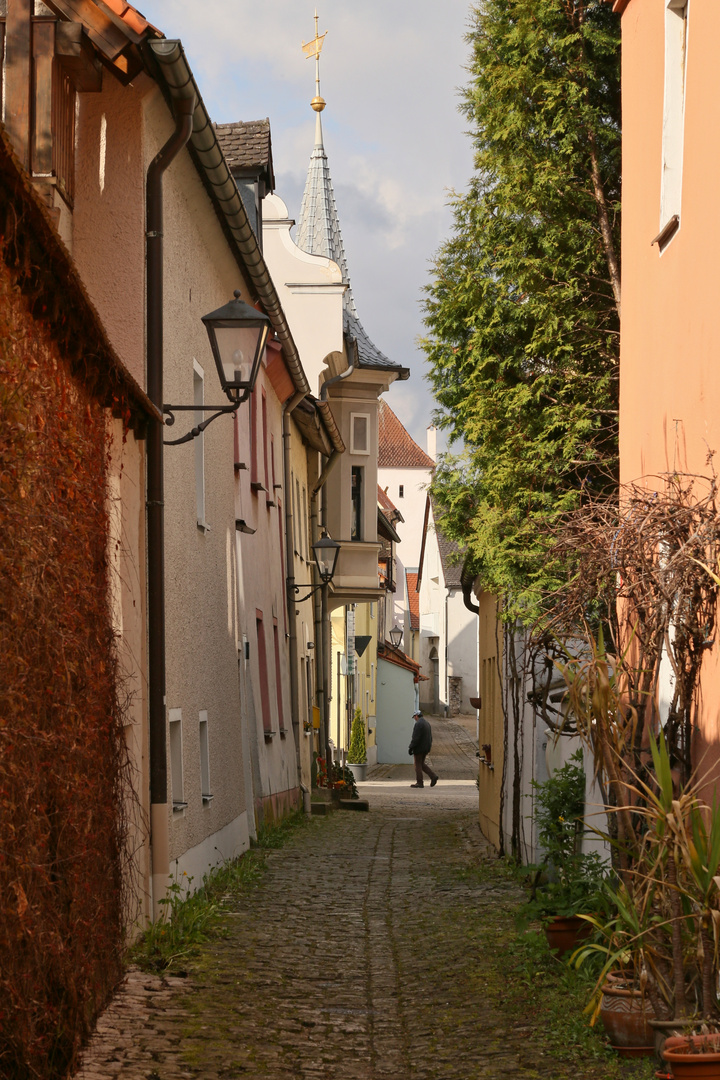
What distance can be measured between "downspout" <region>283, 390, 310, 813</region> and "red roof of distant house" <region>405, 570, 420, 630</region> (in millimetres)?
54526

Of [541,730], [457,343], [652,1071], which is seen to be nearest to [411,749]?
[457,343]

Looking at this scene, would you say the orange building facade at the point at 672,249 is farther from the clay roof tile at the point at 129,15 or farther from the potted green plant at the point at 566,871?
the clay roof tile at the point at 129,15

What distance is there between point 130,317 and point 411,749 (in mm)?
21754

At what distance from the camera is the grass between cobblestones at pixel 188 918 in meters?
8.16

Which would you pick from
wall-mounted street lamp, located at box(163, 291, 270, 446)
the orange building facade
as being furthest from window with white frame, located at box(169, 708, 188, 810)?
the orange building facade

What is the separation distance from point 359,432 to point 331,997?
19535mm

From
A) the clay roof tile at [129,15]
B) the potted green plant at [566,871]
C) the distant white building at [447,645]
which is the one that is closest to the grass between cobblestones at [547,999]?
the potted green plant at [566,871]

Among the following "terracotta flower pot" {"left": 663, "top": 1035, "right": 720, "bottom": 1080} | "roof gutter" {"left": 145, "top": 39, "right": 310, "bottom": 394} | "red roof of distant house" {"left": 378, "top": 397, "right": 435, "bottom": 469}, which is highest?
"red roof of distant house" {"left": 378, "top": 397, "right": 435, "bottom": 469}

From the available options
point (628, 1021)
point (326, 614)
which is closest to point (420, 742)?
point (326, 614)

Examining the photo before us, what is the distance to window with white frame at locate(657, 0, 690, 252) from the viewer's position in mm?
8109

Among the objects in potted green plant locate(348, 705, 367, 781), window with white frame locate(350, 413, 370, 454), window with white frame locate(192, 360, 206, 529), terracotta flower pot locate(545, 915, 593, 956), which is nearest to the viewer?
terracotta flower pot locate(545, 915, 593, 956)

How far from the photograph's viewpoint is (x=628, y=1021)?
594 centimetres

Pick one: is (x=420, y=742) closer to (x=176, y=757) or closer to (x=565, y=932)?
(x=176, y=757)

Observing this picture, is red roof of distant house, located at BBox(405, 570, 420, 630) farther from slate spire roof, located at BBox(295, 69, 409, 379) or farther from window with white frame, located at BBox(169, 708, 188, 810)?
window with white frame, located at BBox(169, 708, 188, 810)
